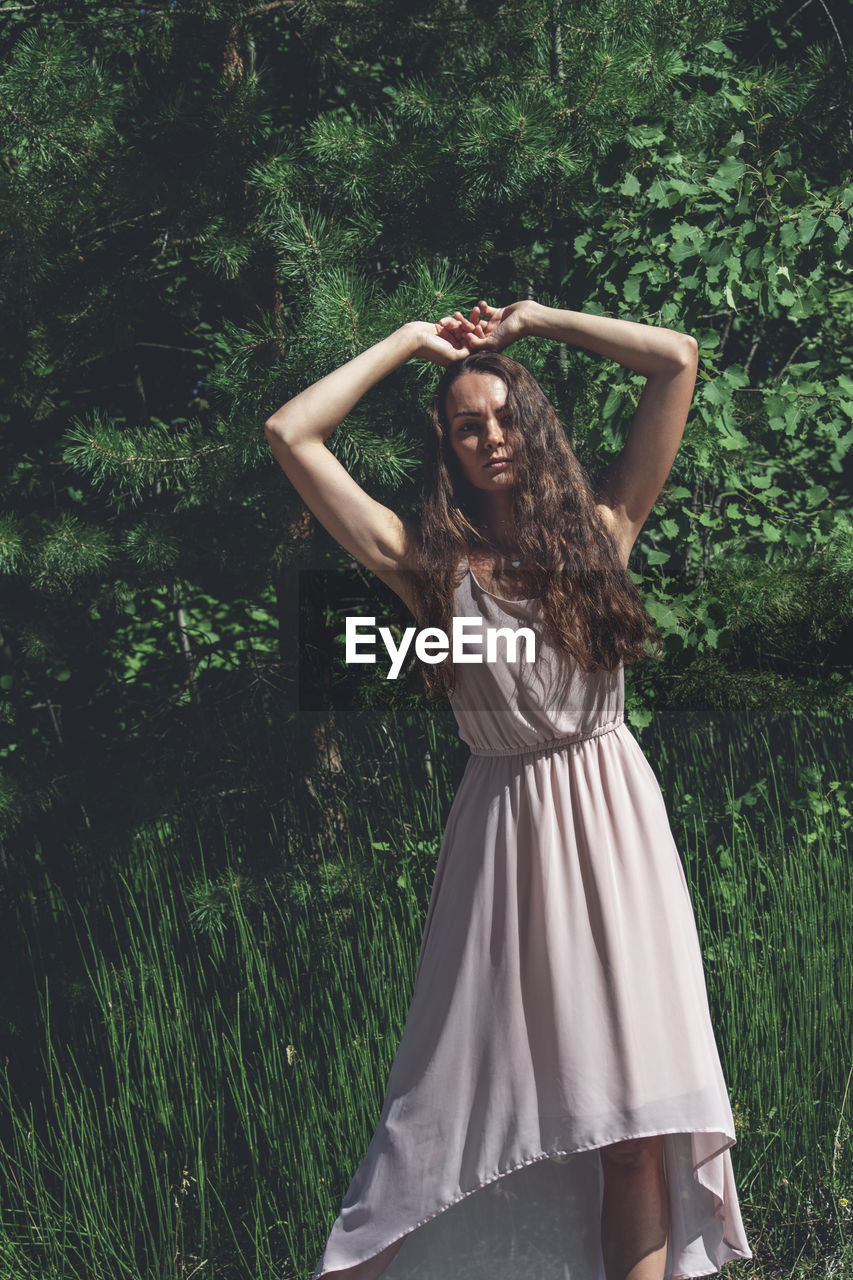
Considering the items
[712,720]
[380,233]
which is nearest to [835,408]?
[712,720]

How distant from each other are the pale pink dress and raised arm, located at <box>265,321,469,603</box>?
13 cm

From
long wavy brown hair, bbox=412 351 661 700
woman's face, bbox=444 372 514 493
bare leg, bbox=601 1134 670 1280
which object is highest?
woman's face, bbox=444 372 514 493

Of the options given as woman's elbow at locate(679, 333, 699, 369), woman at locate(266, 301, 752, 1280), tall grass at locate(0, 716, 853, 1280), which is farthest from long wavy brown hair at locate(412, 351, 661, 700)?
tall grass at locate(0, 716, 853, 1280)

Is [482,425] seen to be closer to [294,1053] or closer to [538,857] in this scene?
[538,857]

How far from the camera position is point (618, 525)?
5.98ft

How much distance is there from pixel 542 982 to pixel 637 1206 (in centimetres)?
37

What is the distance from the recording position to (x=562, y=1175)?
6.27 feet

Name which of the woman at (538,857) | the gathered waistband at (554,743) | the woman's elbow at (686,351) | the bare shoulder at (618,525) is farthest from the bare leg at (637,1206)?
the woman's elbow at (686,351)

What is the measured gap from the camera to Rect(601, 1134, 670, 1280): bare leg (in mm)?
1693

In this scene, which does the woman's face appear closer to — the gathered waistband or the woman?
the woman

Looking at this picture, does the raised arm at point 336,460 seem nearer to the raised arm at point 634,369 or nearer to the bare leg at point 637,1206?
the raised arm at point 634,369

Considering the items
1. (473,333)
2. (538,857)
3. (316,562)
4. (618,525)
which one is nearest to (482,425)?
(473,333)

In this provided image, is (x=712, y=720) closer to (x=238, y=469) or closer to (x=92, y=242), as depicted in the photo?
(x=238, y=469)

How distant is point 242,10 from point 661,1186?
8.70ft
